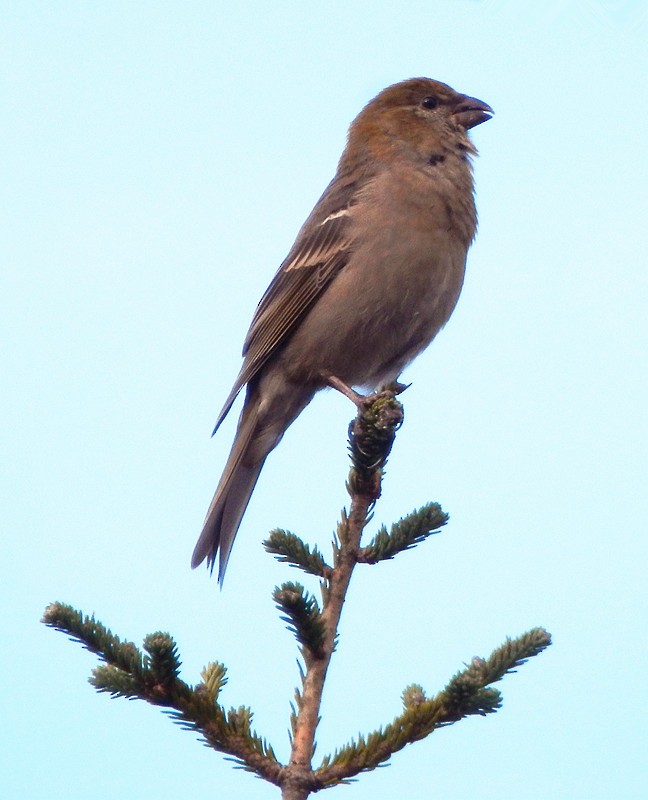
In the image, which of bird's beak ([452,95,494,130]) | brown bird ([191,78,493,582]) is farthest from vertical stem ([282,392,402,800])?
bird's beak ([452,95,494,130])

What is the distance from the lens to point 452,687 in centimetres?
245

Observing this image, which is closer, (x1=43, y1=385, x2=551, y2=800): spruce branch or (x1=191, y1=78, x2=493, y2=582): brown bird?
(x1=43, y1=385, x2=551, y2=800): spruce branch

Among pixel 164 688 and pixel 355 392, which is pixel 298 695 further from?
pixel 355 392

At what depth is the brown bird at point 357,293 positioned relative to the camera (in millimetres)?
5137

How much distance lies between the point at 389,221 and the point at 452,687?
319cm

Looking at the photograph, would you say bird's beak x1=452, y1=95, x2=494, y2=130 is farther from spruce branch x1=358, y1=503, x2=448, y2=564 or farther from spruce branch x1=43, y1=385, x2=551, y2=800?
spruce branch x1=43, y1=385, x2=551, y2=800

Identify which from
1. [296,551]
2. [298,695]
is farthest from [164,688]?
[296,551]

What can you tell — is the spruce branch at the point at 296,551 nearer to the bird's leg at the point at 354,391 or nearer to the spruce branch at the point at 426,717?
the spruce branch at the point at 426,717

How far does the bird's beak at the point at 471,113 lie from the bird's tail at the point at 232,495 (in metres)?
2.12

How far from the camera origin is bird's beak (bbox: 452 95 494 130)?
609 cm

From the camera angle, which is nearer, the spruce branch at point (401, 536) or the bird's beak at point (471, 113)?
the spruce branch at point (401, 536)

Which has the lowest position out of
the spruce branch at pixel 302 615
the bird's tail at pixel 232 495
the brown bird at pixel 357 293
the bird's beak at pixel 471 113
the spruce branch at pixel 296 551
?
the spruce branch at pixel 302 615

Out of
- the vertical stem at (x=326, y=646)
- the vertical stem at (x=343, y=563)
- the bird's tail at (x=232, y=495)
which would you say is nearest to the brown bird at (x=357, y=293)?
the bird's tail at (x=232, y=495)

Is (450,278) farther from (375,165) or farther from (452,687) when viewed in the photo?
(452,687)
